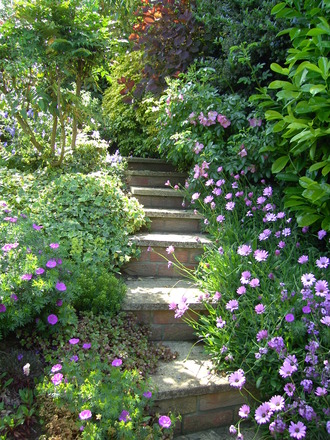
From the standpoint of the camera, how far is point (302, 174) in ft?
9.62

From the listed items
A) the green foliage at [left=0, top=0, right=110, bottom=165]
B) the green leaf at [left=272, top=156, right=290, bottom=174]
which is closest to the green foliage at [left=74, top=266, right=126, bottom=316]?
the green leaf at [left=272, top=156, right=290, bottom=174]

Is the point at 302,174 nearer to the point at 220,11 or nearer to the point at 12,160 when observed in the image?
the point at 220,11

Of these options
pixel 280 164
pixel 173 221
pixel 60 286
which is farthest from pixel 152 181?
pixel 60 286

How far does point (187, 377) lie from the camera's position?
2205 millimetres

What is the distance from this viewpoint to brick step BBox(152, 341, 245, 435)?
2109 millimetres

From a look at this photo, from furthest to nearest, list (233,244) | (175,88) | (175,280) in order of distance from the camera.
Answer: (175,88)
(175,280)
(233,244)

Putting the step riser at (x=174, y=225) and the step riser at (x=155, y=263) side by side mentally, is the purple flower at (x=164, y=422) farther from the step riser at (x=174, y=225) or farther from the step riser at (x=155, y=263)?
the step riser at (x=174, y=225)

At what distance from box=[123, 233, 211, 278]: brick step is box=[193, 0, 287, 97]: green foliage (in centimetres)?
144

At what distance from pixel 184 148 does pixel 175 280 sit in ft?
4.22

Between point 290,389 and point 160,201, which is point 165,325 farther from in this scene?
point 160,201

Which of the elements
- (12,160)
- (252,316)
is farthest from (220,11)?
(252,316)

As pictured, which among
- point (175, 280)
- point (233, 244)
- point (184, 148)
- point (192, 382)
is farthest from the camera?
point (184, 148)

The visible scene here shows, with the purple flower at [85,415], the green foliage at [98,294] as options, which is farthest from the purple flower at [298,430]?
the green foliage at [98,294]

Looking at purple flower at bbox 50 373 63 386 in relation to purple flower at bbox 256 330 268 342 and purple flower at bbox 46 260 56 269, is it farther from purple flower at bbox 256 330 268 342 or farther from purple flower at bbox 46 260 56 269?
purple flower at bbox 256 330 268 342
